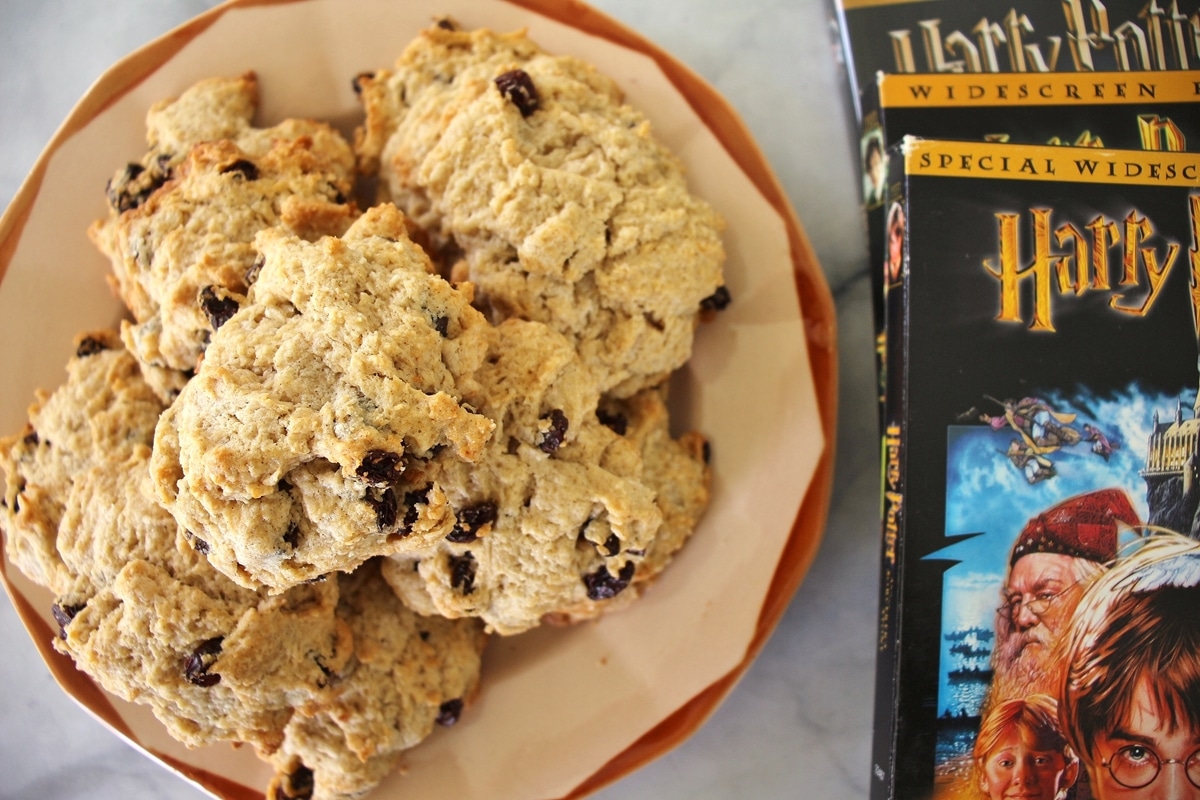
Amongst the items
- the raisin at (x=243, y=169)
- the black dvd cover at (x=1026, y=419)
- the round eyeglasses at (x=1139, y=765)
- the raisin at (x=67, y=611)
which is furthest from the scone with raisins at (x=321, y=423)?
the round eyeglasses at (x=1139, y=765)

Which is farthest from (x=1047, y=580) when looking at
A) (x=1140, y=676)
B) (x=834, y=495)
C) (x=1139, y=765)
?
(x=834, y=495)

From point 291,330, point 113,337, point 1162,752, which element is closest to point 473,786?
point 291,330

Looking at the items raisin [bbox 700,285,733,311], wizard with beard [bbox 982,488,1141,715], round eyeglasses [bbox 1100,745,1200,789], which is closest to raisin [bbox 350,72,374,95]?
raisin [bbox 700,285,733,311]

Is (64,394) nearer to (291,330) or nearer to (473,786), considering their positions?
(291,330)

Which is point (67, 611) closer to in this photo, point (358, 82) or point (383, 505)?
point (383, 505)

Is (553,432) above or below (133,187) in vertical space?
below

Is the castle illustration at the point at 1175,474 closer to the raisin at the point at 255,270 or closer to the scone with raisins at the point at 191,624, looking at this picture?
the scone with raisins at the point at 191,624
